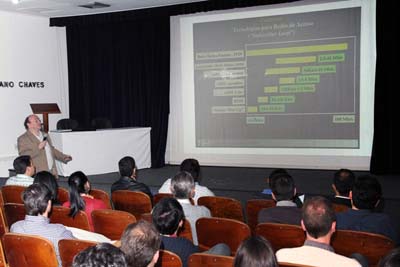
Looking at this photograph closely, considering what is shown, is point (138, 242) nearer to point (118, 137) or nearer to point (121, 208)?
point (121, 208)

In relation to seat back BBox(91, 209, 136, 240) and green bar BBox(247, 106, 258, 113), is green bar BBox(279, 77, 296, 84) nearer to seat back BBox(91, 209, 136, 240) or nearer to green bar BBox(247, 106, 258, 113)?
green bar BBox(247, 106, 258, 113)

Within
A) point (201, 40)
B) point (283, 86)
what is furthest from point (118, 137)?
point (283, 86)

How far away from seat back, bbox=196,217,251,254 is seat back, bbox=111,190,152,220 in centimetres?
Answer: 97

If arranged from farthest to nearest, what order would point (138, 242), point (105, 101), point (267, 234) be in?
point (105, 101) → point (267, 234) → point (138, 242)

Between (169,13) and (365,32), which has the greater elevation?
(169,13)

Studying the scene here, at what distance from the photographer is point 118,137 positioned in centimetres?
836

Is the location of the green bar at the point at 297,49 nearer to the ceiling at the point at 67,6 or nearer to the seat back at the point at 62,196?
the ceiling at the point at 67,6

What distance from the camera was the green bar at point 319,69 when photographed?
7598 millimetres

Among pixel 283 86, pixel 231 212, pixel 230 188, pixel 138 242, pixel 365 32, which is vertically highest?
pixel 365 32

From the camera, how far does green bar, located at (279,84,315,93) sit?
7.75 meters

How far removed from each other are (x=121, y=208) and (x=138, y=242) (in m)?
2.32

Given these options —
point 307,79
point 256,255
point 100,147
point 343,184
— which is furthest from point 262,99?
point 256,255

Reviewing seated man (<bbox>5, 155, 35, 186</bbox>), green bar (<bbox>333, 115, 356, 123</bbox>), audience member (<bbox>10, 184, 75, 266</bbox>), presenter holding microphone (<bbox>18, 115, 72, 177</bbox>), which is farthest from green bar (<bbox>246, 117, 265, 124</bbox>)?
audience member (<bbox>10, 184, 75, 266</bbox>)

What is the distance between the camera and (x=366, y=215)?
2.89m
